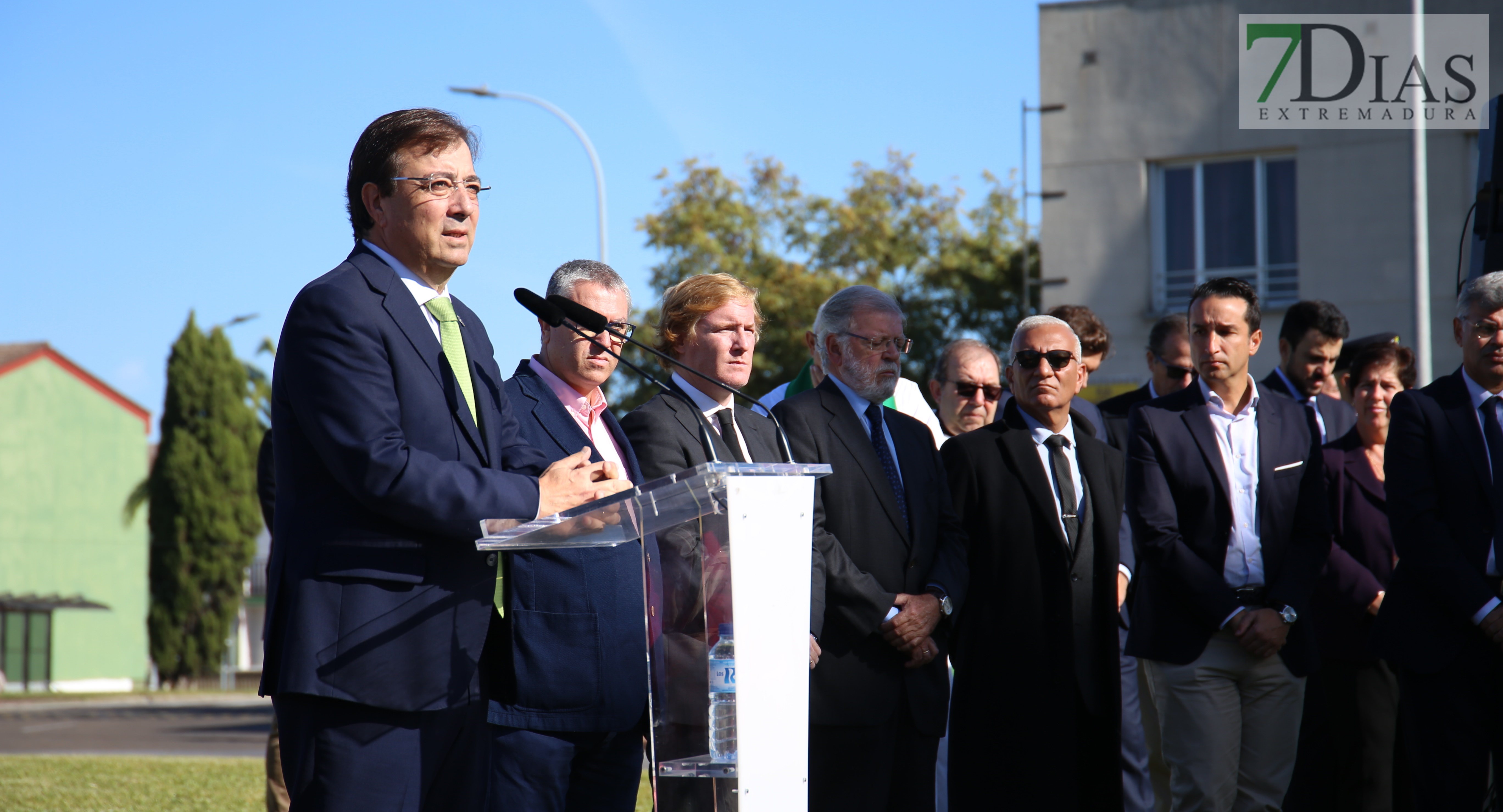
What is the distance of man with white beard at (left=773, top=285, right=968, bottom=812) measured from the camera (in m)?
4.58

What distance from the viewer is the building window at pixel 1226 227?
1750 cm

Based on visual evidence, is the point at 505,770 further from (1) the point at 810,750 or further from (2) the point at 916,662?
(2) the point at 916,662

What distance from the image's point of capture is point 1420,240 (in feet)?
40.8

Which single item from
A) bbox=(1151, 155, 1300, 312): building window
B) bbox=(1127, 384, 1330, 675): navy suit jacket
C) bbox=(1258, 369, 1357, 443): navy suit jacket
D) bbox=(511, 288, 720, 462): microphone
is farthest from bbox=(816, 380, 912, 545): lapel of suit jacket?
bbox=(1151, 155, 1300, 312): building window

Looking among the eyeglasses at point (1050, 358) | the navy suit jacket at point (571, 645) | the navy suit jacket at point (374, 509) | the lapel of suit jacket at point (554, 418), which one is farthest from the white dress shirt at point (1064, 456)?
the navy suit jacket at point (374, 509)

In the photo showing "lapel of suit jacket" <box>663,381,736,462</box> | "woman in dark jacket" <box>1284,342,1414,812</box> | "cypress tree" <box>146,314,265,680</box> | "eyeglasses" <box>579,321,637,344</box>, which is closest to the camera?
"eyeglasses" <box>579,321,637,344</box>

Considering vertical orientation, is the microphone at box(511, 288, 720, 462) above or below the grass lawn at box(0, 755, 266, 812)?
above

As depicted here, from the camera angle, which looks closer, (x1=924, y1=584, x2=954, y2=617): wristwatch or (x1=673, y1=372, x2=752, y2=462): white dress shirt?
(x1=673, y1=372, x2=752, y2=462): white dress shirt

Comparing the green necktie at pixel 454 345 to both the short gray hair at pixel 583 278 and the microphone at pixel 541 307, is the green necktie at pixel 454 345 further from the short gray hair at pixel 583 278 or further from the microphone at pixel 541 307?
the short gray hair at pixel 583 278

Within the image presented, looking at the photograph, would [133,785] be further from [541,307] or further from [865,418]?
[541,307]

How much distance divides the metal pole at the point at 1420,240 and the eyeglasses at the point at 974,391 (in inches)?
275

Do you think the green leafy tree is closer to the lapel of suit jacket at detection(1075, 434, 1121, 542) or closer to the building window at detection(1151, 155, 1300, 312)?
the building window at detection(1151, 155, 1300, 312)

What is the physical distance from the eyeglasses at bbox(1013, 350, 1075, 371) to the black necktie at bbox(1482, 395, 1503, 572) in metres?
1.52

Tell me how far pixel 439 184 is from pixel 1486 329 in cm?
391
